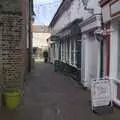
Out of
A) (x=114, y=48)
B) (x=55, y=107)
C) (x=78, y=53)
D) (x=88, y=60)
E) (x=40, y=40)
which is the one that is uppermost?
(x=40, y=40)

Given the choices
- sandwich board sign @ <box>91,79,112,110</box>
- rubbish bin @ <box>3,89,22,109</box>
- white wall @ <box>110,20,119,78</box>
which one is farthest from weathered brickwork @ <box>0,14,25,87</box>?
sandwich board sign @ <box>91,79,112,110</box>

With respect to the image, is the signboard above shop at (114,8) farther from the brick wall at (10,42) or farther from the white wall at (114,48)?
the brick wall at (10,42)

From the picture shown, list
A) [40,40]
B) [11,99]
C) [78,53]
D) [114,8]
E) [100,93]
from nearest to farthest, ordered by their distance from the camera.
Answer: [100,93] < [114,8] < [11,99] < [78,53] < [40,40]

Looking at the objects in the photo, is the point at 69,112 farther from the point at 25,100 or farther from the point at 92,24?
the point at 92,24

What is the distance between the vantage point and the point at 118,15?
40.8ft

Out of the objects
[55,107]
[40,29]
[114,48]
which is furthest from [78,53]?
[40,29]

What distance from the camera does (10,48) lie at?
14.7 metres

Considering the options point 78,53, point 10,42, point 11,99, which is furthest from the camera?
point 78,53

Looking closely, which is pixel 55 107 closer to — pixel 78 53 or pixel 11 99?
pixel 11 99

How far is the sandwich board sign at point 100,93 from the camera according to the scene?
12.3 meters

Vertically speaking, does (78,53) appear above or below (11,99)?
above

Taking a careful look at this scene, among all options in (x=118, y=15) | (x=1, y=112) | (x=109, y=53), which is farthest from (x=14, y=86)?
(x=118, y=15)

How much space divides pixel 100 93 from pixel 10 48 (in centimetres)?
408

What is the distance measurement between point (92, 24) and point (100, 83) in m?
4.61
